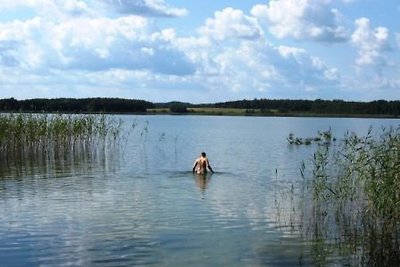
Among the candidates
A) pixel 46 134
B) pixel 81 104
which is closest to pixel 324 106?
pixel 81 104

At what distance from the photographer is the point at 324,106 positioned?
15188cm

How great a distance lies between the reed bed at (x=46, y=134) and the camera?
125ft

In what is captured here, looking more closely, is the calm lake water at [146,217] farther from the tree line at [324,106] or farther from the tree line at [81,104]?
the tree line at [324,106]

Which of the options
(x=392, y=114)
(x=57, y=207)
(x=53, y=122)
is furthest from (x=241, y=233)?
(x=392, y=114)

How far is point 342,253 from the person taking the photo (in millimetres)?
13977

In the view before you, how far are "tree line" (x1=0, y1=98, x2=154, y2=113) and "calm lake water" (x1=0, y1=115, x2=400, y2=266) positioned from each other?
53923mm

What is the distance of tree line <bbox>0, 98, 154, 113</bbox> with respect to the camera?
282 ft

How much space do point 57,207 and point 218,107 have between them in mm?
161473

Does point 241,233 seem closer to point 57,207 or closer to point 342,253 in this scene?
point 342,253

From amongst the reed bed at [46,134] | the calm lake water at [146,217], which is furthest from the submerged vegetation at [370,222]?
the reed bed at [46,134]

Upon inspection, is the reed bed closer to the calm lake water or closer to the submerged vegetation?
the calm lake water

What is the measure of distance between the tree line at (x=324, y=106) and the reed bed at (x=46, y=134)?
319ft

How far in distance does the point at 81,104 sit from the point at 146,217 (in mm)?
96770

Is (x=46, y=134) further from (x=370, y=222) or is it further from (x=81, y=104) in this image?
(x=81, y=104)
